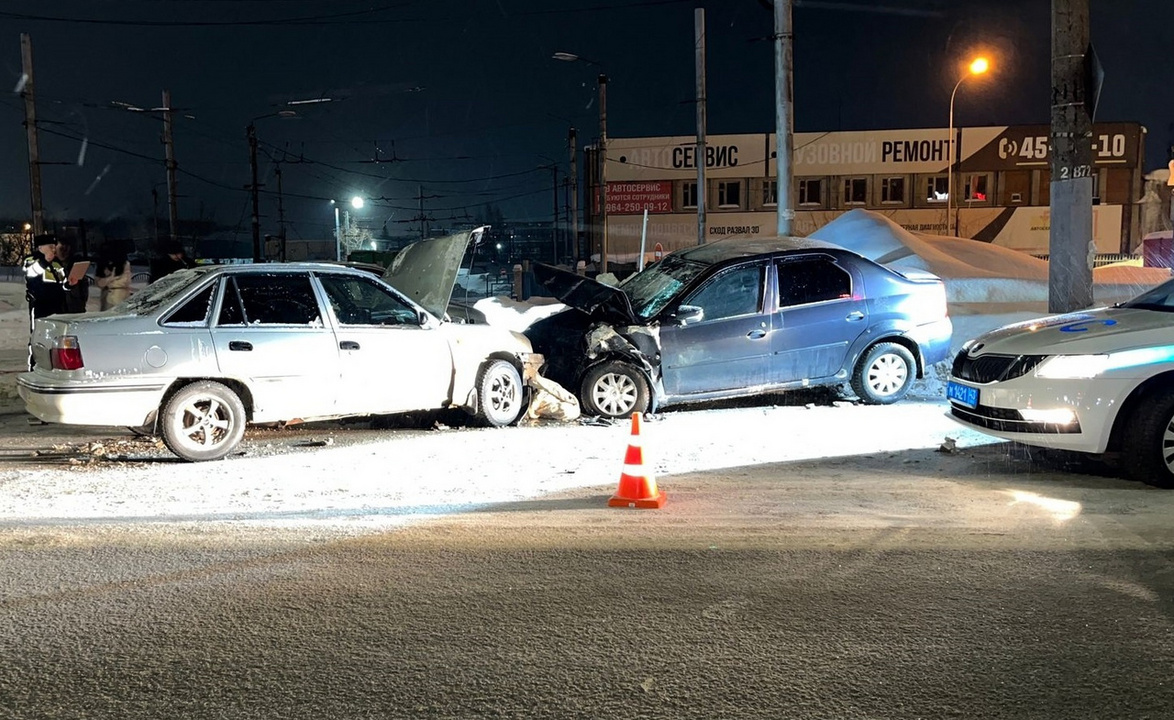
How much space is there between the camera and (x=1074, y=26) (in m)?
9.62

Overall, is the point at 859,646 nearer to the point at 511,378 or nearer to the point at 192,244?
the point at 511,378

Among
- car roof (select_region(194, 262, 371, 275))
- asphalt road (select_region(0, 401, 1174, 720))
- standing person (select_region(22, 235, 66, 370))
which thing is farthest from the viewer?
standing person (select_region(22, 235, 66, 370))

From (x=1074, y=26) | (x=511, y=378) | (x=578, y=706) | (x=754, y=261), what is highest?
(x=1074, y=26)

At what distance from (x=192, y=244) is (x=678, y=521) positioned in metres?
87.2

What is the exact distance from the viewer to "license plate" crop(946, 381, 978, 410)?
723 cm

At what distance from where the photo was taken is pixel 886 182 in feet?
196

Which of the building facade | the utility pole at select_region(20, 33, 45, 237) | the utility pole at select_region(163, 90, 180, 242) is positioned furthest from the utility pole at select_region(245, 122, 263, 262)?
the building facade

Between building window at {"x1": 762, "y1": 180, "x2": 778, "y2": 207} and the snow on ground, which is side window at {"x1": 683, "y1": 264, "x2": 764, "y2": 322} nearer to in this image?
the snow on ground

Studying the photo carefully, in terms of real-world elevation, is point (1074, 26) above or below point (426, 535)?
above

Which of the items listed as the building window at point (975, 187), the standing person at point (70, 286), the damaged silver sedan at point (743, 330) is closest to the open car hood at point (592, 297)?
the damaged silver sedan at point (743, 330)

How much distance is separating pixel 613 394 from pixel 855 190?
53.9 meters

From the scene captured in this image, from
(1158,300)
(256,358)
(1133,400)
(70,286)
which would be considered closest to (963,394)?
(1133,400)

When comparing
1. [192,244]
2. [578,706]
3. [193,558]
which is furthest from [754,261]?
[192,244]

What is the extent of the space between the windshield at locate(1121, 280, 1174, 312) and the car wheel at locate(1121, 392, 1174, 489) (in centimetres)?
96
